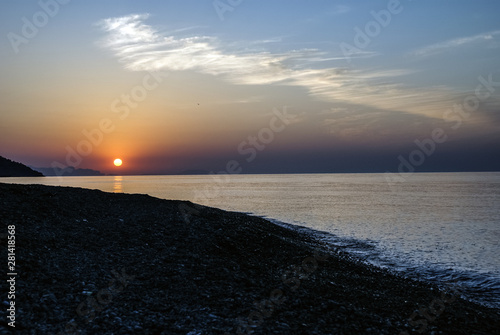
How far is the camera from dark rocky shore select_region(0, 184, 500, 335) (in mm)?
10859

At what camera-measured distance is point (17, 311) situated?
33.7 ft

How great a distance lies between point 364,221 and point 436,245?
675 inches

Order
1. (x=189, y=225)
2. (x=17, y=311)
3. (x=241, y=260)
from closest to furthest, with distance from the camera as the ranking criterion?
(x=17, y=311) < (x=241, y=260) < (x=189, y=225)

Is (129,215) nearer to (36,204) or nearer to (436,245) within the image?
(36,204)

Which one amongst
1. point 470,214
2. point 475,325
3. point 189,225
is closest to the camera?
point 475,325

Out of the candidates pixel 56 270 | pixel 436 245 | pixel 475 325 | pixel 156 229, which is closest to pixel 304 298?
pixel 475 325

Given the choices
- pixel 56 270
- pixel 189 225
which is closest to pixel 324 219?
pixel 189 225

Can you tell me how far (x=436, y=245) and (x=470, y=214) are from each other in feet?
103

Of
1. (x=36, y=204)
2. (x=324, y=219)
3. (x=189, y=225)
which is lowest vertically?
(x=324, y=219)

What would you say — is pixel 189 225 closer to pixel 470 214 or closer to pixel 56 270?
pixel 56 270

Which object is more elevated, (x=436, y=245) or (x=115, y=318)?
(x=115, y=318)

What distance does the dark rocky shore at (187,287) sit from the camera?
428 inches

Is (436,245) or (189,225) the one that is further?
(436,245)

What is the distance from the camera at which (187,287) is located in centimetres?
1345
